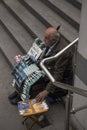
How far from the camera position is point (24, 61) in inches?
223

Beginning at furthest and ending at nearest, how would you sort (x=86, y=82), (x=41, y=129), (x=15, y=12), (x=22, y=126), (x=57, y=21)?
(x=15, y=12) → (x=57, y=21) → (x=22, y=126) → (x=41, y=129) → (x=86, y=82)

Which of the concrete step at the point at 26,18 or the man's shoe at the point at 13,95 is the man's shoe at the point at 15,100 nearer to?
the man's shoe at the point at 13,95

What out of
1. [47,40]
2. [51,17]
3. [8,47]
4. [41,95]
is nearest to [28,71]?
[41,95]

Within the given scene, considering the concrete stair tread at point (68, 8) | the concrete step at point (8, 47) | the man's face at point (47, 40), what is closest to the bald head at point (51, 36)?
the man's face at point (47, 40)

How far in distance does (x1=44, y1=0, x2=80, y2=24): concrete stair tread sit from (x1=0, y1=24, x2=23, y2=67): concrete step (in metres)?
1.15

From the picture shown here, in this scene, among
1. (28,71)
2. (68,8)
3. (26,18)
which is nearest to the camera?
(28,71)

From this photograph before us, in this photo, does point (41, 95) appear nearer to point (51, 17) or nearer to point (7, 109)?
point (7, 109)

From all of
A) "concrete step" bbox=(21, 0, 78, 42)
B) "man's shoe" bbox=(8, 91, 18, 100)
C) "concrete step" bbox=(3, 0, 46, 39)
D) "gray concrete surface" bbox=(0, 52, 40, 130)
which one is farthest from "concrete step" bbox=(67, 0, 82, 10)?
"man's shoe" bbox=(8, 91, 18, 100)

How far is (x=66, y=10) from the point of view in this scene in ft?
21.1

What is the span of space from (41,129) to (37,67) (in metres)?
1.00

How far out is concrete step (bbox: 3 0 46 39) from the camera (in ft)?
21.7

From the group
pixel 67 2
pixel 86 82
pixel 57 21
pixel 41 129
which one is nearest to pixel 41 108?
pixel 41 129

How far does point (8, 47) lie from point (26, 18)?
27.8 inches

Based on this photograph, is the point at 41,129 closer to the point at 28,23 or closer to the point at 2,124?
the point at 2,124
